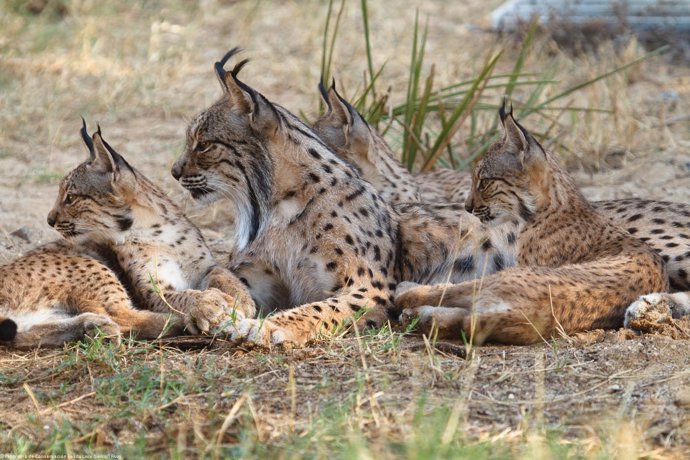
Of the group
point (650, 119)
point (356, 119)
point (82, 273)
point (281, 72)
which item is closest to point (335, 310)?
point (82, 273)

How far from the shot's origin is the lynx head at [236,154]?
5.78m

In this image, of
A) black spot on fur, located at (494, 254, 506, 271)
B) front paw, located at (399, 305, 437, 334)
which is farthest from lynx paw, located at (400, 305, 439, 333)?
black spot on fur, located at (494, 254, 506, 271)

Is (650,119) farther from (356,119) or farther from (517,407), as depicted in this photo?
(517,407)

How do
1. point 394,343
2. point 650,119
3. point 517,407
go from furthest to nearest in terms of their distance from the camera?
point 650,119
point 394,343
point 517,407

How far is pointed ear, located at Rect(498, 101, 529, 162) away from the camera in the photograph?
229 inches

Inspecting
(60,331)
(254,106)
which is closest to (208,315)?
(60,331)

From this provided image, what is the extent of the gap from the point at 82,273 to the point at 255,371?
144 cm

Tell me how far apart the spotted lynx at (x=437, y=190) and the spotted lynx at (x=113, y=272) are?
50.2 inches

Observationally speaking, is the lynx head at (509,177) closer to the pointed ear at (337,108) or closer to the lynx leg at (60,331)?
the pointed ear at (337,108)

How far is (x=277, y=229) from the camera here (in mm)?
5758

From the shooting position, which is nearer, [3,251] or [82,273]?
[82,273]

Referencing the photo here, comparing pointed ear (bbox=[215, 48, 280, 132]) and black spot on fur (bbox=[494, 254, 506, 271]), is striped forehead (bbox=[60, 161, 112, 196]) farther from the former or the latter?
black spot on fur (bbox=[494, 254, 506, 271])

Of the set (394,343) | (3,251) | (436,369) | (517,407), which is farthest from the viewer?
(3,251)

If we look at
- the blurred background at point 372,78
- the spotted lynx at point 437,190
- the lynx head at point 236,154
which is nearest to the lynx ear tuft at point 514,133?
the spotted lynx at point 437,190
